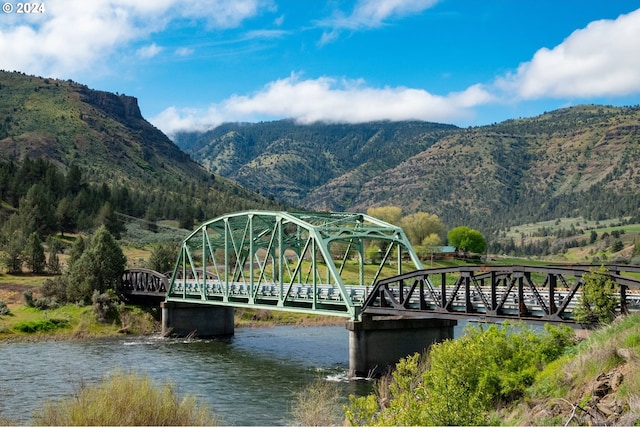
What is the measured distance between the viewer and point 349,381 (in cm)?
4238

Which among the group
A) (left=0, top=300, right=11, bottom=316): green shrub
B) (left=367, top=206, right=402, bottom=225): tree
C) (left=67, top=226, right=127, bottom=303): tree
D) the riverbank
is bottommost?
the riverbank

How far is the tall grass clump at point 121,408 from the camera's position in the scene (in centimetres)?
1958

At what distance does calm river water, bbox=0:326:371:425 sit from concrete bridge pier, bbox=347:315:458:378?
1.79 meters

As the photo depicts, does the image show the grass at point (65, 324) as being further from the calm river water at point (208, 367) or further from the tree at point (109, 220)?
the tree at point (109, 220)

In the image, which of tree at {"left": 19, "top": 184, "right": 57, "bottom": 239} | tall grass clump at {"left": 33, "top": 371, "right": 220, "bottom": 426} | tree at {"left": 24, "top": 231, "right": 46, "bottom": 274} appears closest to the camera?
tall grass clump at {"left": 33, "top": 371, "right": 220, "bottom": 426}

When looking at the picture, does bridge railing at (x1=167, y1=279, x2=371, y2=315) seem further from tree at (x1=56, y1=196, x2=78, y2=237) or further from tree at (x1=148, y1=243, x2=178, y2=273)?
tree at (x1=56, y1=196, x2=78, y2=237)

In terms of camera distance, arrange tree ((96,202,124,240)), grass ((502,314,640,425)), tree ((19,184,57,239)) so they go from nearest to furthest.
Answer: grass ((502,314,640,425)), tree ((19,184,57,239)), tree ((96,202,124,240))

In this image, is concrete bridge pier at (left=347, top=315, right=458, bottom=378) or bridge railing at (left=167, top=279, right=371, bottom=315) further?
bridge railing at (left=167, top=279, right=371, bottom=315)

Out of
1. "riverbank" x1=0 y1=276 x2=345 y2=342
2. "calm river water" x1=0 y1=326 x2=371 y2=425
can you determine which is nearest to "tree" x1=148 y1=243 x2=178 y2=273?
"riverbank" x1=0 y1=276 x2=345 y2=342

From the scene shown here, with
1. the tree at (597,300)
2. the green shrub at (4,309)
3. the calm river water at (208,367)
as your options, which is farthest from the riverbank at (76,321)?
the tree at (597,300)

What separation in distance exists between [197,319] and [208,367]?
75.4 ft

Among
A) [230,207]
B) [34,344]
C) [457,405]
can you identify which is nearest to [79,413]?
[457,405]

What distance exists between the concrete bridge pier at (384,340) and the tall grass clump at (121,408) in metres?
23.2

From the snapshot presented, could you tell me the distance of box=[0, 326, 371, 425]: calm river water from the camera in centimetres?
3659
